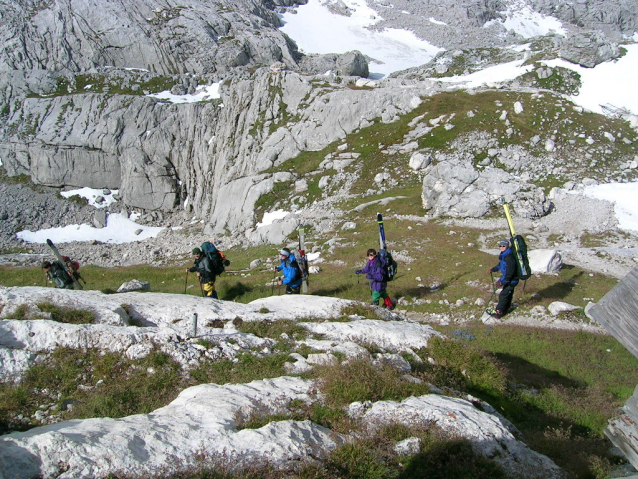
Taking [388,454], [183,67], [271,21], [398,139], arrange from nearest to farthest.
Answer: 1. [388,454]
2. [398,139]
3. [183,67]
4. [271,21]

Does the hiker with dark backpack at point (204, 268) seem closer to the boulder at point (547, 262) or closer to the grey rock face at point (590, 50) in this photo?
the boulder at point (547, 262)

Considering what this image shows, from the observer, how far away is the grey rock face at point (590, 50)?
53.6 m

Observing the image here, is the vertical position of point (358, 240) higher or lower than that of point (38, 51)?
lower

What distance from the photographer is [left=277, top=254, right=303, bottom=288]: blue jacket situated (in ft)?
52.3

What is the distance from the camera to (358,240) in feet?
97.5

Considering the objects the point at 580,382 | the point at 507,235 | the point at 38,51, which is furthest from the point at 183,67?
the point at 580,382

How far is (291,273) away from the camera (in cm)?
1595

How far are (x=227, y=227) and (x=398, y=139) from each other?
23160mm

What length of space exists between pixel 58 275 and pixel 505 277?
17.6 metres

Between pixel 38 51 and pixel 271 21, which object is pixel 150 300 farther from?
pixel 271 21

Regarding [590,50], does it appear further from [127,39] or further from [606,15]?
[606,15]

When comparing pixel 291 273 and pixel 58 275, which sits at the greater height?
pixel 291 273

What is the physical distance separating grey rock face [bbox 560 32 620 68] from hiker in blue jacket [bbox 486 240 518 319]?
5429 centimetres

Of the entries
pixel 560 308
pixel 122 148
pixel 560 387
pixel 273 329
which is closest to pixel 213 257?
pixel 273 329
